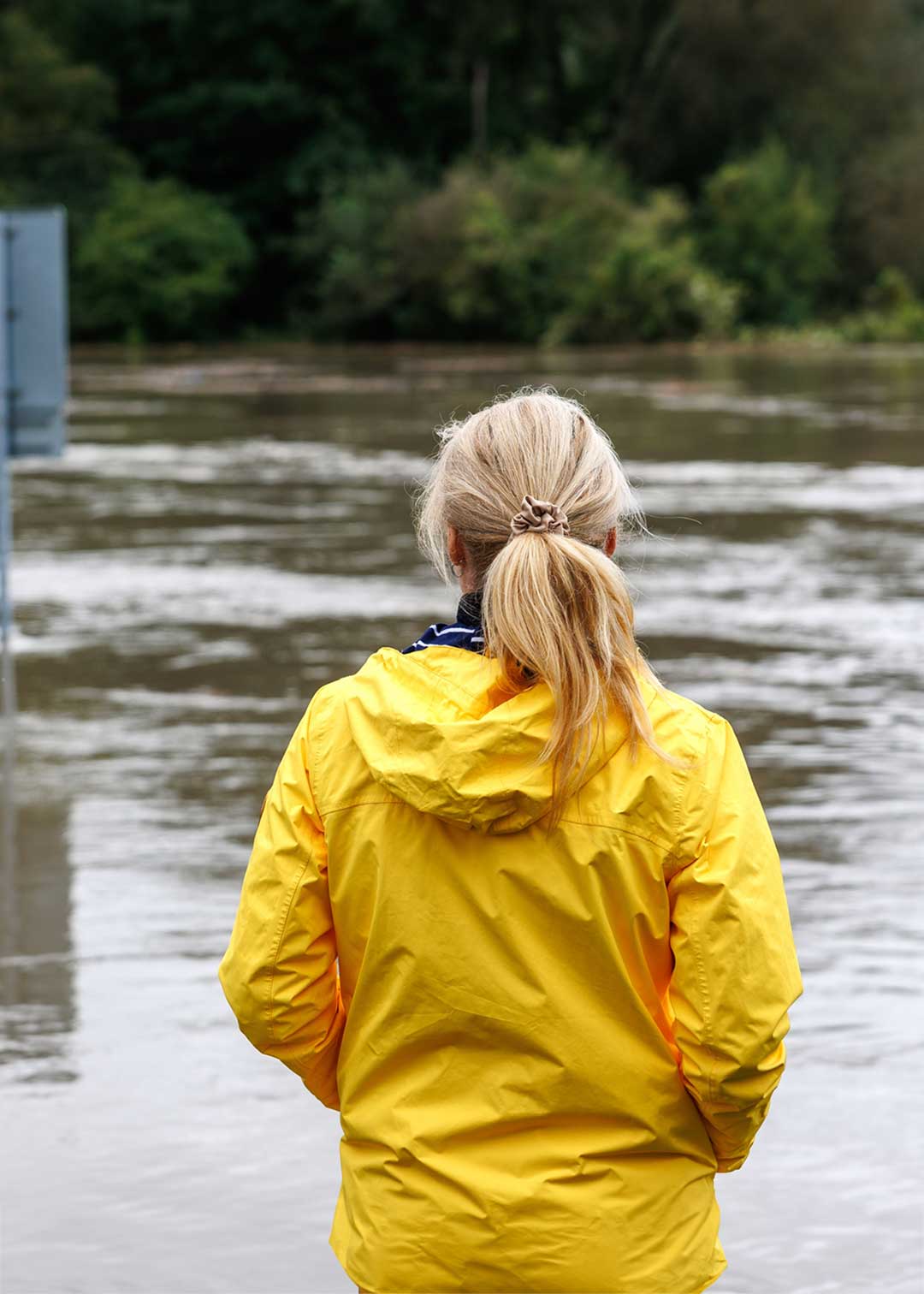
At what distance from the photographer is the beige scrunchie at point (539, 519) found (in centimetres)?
244

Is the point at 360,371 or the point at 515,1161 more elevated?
the point at 515,1161

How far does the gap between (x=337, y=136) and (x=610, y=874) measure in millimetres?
64038

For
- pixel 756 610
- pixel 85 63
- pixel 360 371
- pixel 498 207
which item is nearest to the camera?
pixel 756 610

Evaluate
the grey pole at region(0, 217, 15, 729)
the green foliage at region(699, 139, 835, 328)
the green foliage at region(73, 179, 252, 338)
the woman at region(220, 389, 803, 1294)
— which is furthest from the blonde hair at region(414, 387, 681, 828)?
the green foliage at region(699, 139, 835, 328)

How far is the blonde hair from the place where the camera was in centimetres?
241

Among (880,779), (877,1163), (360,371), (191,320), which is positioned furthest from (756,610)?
(191,320)

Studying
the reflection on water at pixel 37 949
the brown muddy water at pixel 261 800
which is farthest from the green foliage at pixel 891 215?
the reflection on water at pixel 37 949

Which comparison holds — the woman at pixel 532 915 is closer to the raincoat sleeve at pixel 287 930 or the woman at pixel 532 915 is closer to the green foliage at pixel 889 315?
the raincoat sleeve at pixel 287 930

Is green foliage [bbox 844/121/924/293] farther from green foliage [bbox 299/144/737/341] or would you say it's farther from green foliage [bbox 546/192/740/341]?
green foliage [bbox 546/192/740/341]

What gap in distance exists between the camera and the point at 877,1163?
14.5ft

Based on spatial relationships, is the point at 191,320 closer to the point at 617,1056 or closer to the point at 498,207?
the point at 498,207

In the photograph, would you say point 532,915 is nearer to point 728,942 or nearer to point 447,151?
point 728,942

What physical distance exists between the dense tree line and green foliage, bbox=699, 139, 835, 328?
0.09 m

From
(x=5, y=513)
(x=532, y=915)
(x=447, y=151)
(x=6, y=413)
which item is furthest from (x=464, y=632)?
(x=447, y=151)
